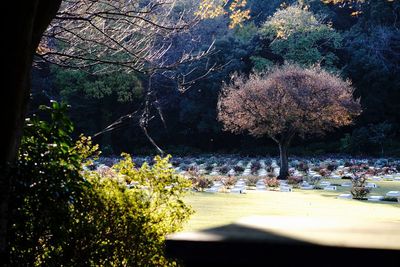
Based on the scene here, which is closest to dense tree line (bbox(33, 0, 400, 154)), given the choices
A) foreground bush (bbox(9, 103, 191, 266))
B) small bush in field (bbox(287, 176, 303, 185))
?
small bush in field (bbox(287, 176, 303, 185))

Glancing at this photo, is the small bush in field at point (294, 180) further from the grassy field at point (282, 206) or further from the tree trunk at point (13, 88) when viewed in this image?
the tree trunk at point (13, 88)

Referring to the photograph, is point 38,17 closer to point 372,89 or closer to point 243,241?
point 243,241

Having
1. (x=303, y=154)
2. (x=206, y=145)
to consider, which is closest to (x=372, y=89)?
(x=303, y=154)

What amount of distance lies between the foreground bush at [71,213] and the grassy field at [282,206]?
4.41 metres

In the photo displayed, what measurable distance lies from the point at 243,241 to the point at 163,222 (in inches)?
67.9

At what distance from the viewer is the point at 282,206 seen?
10719mm

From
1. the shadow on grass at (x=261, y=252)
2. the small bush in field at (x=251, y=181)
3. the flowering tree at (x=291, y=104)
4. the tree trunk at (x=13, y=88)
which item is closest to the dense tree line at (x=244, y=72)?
the flowering tree at (x=291, y=104)

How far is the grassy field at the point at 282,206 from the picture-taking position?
8.91 meters

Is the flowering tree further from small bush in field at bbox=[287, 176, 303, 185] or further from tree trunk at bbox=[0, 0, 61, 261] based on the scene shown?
tree trunk at bbox=[0, 0, 61, 261]

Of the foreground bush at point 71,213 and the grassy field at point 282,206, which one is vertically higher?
the foreground bush at point 71,213

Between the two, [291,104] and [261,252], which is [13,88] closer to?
[261,252]

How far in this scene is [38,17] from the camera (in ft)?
10.8

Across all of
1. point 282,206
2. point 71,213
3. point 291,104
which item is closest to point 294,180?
point 291,104

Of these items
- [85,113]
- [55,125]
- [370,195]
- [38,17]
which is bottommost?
[370,195]
